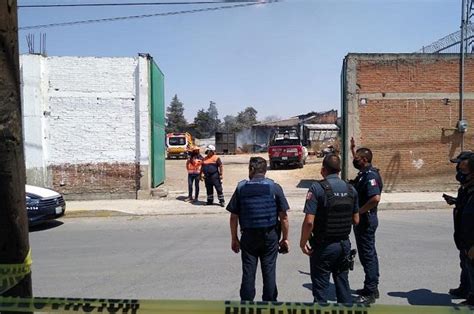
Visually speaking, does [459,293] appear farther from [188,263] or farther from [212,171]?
[212,171]

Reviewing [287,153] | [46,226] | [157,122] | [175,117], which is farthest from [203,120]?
[46,226]

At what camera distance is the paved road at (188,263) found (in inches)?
222

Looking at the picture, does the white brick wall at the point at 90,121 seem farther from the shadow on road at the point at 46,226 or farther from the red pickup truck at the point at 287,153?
the red pickup truck at the point at 287,153

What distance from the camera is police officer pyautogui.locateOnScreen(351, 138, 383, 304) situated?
518 centimetres

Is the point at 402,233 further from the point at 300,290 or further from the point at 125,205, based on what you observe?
the point at 125,205

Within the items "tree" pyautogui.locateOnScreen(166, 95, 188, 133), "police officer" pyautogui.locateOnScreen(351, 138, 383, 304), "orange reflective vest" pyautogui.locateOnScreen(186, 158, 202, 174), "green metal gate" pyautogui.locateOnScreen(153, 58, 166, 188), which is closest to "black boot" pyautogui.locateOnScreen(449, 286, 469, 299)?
"police officer" pyautogui.locateOnScreen(351, 138, 383, 304)

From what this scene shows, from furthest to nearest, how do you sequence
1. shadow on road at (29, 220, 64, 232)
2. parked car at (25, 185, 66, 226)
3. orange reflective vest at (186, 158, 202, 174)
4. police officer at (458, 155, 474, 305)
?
orange reflective vest at (186, 158, 202, 174)
shadow on road at (29, 220, 64, 232)
parked car at (25, 185, 66, 226)
police officer at (458, 155, 474, 305)

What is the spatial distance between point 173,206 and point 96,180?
317 centimetres

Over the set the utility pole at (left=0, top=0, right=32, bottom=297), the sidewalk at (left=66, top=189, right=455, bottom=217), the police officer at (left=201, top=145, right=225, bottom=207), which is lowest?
the sidewalk at (left=66, top=189, right=455, bottom=217)

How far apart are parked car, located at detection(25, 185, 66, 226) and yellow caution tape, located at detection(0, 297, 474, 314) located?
8144mm

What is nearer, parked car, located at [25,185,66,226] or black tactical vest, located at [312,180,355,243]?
black tactical vest, located at [312,180,355,243]

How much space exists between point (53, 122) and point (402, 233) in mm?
11117

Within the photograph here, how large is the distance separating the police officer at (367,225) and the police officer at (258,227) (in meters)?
1.11

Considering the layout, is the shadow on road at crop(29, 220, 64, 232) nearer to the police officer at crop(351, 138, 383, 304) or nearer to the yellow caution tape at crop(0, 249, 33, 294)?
the police officer at crop(351, 138, 383, 304)
